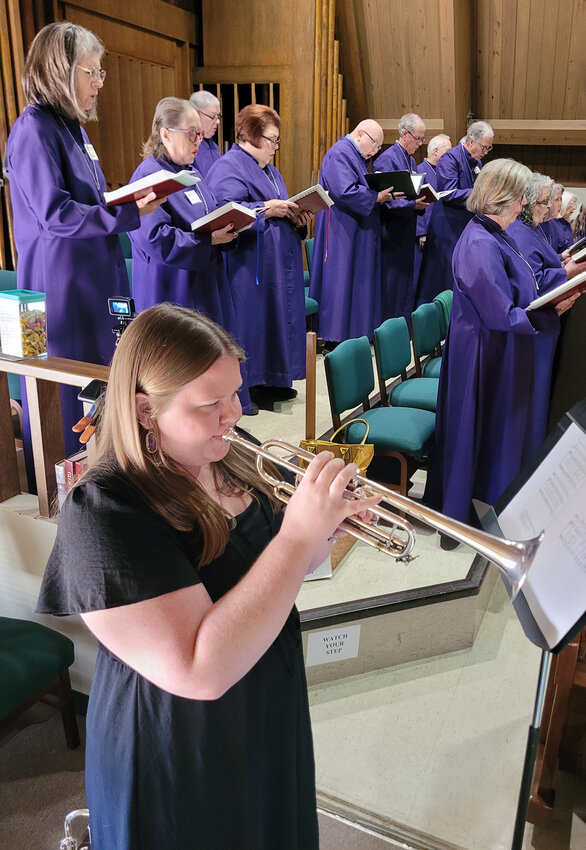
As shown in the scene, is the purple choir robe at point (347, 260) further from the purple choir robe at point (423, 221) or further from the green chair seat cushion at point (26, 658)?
the green chair seat cushion at point (26, 658)

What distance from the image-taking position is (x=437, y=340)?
442 centimetres

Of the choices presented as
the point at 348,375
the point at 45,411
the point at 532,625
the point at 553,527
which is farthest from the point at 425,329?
the point at 532,625

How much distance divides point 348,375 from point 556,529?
1.98 m

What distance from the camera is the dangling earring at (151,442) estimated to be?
44.2 inches

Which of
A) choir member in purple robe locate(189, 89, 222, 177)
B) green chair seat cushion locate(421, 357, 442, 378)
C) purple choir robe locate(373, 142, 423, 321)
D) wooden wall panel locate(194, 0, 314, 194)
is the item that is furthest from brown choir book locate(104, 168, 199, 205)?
wooden wall panel locate(194, 0, 314, 194)

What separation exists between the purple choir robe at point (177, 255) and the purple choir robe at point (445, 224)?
3.09 metres

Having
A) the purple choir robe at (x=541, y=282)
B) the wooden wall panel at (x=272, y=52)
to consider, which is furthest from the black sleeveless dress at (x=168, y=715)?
the wooden wall panel at (x=272, y=52)

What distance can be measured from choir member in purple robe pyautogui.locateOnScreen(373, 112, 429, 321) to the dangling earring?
17.0 ft

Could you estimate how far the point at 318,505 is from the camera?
1013 millimetres

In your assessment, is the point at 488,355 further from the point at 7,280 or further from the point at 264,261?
the point at 7,280

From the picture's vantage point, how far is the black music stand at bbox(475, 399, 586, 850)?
4.17 feet

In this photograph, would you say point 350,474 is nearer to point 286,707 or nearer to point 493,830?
point 286,707

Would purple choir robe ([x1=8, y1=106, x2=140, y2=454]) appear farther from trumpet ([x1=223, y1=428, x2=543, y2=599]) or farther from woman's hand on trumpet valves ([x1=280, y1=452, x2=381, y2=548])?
woman's hand on trumpet valves ([x1=280, y1=452, x2=381, y2=548])

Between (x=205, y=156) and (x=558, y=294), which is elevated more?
(x=205, y=156)
